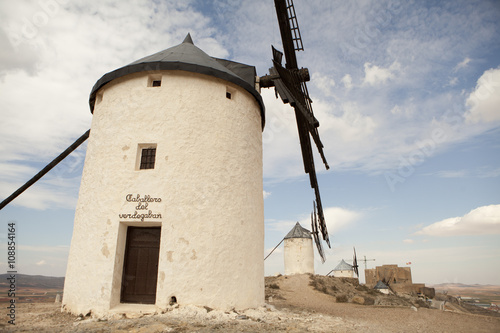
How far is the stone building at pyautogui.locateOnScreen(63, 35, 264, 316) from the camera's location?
6953mm

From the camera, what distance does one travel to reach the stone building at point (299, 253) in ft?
92.1

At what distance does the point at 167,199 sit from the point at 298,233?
24160mm

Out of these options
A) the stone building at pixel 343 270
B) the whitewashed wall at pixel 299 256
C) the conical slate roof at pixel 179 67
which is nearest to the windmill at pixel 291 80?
the conical slate roof at pixel 179 67

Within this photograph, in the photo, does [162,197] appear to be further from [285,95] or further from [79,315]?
[285,95]

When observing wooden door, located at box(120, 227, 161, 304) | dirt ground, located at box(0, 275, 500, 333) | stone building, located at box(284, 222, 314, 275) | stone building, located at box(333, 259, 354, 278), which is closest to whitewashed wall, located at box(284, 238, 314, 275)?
stone building, located at box(284, 222, 314, 275)

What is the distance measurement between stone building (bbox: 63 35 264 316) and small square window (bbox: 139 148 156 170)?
0.09 feet

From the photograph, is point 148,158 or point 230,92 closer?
point 148,158

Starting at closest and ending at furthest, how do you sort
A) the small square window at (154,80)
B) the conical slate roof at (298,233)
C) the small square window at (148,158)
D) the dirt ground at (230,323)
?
1. the dirt ground at (230,323)
2. the small square window at (148,158)
3. the small square window at (154,80)
4. the conical slate roof at (298,233)

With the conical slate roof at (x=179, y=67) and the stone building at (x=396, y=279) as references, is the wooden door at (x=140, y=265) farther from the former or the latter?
the stone building at (x=396, y=279)

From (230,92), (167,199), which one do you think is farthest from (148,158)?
(230,92)

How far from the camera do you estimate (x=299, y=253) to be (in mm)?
28578

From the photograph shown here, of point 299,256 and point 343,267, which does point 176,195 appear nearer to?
point 299,256

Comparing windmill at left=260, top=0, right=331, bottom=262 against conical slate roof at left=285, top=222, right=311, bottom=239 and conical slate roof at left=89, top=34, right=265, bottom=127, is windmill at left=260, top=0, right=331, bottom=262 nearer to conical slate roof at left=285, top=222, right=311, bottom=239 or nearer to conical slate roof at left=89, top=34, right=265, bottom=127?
conical slate roof at left=89, top=34, right=265, bottom=127

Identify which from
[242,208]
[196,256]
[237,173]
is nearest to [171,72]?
[237,173]
